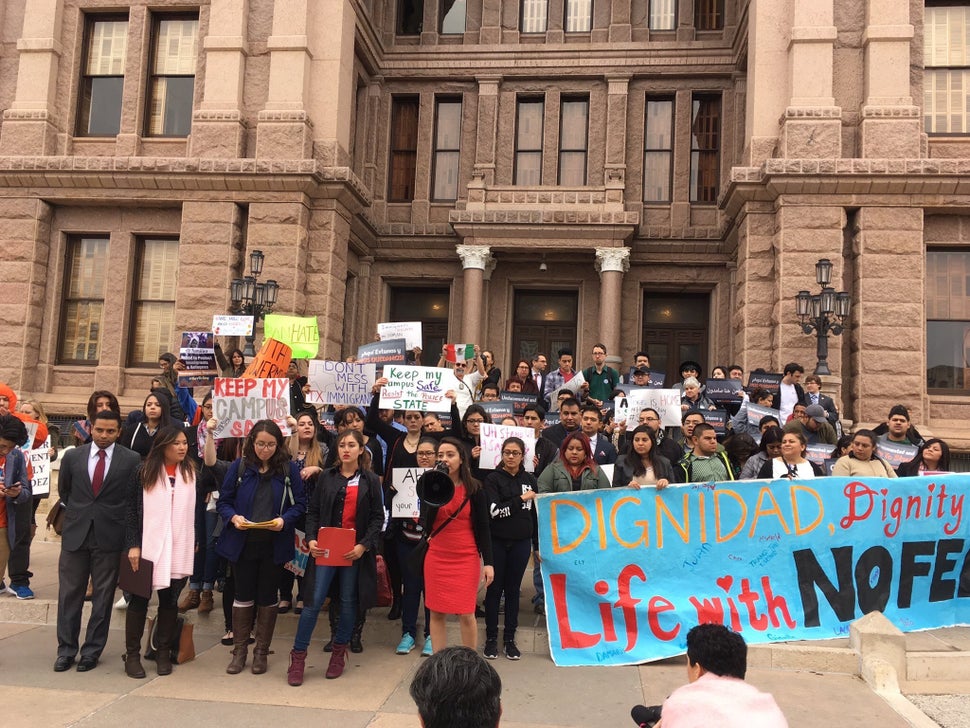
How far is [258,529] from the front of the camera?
20.2 feet

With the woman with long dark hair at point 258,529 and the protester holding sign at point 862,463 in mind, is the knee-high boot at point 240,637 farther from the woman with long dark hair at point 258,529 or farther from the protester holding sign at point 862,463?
the protester holding sign at point 862,463

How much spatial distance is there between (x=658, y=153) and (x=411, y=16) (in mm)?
7540

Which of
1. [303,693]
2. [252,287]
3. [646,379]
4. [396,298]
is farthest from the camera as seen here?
[396,298]

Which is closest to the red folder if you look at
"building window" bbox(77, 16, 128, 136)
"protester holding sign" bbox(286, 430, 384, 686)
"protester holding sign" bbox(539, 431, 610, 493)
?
"protester holding sign" bbox(286, 430, 384, 686)

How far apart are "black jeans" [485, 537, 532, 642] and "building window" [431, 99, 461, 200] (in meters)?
14.5

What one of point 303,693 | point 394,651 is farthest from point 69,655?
point 394,651

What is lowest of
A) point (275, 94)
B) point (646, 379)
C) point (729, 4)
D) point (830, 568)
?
point (830, 568)

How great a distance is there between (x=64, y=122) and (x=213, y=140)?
3847mm

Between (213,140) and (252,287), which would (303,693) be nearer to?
(252,287)

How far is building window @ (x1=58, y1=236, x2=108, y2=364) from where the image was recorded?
1692 centimetres

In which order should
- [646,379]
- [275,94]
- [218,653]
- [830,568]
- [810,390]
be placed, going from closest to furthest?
[218,653]
[830,568]
[646,379]
[810,390]
[275,94]

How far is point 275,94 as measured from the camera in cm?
1591

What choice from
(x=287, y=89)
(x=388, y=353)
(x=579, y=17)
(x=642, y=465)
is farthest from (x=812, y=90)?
(x=642, y=465)

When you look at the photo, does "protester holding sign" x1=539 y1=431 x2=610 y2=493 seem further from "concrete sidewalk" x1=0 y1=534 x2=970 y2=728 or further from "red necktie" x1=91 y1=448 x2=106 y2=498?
"red necktie" x1=91 y1=448 x2=106 y2=498
